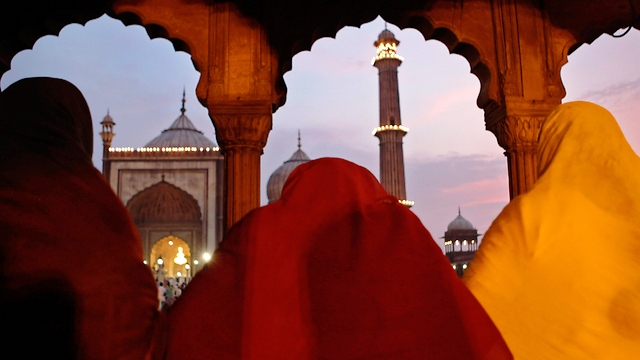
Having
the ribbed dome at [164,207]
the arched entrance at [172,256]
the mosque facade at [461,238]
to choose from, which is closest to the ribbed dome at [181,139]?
the ribbed dome at [164,207]

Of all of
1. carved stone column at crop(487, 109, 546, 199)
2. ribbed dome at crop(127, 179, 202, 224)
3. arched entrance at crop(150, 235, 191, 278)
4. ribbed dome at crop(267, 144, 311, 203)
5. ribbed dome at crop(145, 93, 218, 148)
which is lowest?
arched entrance at crop(150, 235, 191, 278)

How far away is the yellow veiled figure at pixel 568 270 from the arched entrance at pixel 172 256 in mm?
19503

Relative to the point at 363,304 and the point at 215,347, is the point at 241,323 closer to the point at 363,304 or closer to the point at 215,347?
the point at 215,347

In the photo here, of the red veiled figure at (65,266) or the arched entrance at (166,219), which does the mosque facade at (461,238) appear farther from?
the red veiled figure at (65,266)

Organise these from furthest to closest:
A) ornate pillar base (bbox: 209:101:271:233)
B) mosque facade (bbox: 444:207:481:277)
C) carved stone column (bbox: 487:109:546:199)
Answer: mosque facade (bbox: 444:207:481:277) → carved stone column (bbox: 487:109:546:199) → ornate pillar base (bbox: 209:101:271:233)

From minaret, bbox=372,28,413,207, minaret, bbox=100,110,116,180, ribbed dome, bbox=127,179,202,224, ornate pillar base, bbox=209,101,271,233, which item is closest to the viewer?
ornate pillar base, bbox=209,101,271,233

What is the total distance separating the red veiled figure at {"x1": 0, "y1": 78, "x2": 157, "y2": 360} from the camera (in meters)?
1.17

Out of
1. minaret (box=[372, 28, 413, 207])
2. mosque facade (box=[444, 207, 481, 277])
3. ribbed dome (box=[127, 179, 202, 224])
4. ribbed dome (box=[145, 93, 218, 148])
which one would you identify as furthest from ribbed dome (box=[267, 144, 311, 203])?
mosque facade (box=[444, 207, 481, 277])

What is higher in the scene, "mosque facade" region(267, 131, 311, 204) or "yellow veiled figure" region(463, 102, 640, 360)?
"mosque facade" region(267, 131, 311, 204)

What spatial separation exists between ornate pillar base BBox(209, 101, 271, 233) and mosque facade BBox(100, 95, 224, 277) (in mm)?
14263

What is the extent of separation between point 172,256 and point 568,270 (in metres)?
21.5

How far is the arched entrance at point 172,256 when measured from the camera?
66.8ft

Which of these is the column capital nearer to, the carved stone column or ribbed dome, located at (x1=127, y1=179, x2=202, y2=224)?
the carved stone column

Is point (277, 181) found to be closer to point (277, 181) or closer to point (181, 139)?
point (277, 181)
